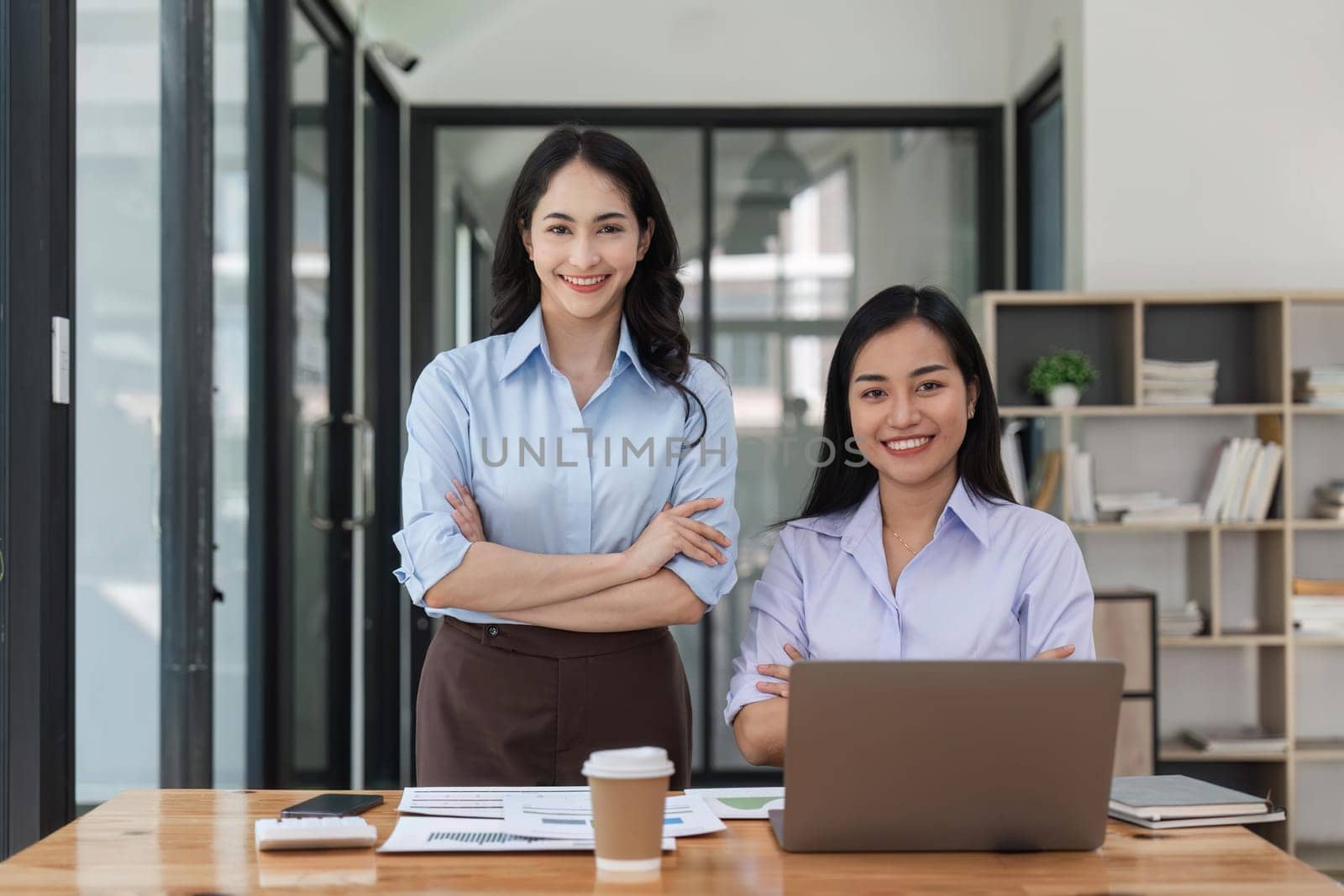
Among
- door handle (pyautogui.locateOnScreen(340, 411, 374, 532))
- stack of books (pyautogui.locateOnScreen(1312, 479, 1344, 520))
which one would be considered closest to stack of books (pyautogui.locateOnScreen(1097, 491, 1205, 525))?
stack of books (pyautogui.locateOnScreen(1312, 479, 1344, 520))

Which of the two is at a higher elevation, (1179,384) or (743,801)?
(1179,384)

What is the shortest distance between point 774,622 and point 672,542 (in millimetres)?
186

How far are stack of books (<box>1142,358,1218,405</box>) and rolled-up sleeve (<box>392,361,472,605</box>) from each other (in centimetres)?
275

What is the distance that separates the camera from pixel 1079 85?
14.7 feet

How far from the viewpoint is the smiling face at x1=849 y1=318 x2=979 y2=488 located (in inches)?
77.2

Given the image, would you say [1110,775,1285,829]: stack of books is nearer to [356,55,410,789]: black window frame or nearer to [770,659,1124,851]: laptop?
[770,659,1124,851]: laptop

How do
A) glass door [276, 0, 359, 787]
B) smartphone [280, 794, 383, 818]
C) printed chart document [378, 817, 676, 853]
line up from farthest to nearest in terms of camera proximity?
1. glass door [276, 0, 359, 787]
2. smartphone [280, 794, 383, 818]
3. printed chart document [378, 817, 676, 853]

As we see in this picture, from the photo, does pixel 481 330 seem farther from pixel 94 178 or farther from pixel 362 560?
pixel 94 178

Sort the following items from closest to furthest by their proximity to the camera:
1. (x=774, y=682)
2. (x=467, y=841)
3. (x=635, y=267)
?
1. (x=467, y=841)
2. (x=774, y=682)
3. (x=635, y=267)

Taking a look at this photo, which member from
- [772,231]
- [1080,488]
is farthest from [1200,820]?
[772,231]

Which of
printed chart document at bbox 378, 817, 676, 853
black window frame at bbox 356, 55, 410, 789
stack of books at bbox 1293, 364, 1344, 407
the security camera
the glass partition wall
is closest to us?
printed chart document at bbox 378, 817, 676, 853

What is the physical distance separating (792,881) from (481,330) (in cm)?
439

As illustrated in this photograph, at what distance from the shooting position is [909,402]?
77.0 inches

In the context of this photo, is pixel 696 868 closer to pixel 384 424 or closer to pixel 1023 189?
pixel 384 424
